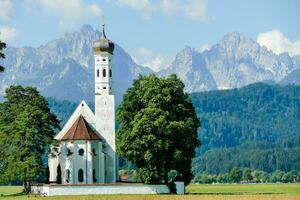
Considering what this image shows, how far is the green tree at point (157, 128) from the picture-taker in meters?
83.5

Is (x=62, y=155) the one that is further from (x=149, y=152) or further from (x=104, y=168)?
(x=149, y=152)

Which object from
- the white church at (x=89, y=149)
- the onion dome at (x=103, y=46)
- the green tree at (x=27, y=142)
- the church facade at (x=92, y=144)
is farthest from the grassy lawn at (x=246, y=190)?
the onion dome at (x=103, y=46)

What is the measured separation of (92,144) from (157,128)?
16105mm

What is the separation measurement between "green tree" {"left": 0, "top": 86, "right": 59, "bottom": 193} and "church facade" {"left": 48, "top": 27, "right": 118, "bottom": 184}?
353 centimetres

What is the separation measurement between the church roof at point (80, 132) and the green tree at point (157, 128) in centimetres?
977

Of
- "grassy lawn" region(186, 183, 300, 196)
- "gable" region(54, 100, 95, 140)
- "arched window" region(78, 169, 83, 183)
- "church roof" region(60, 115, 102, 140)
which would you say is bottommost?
"grassy lawn" region(186, 183, 300, 196)

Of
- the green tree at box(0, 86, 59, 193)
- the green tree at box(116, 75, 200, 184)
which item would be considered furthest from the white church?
the green tree at box(116, 75, 200, 184)

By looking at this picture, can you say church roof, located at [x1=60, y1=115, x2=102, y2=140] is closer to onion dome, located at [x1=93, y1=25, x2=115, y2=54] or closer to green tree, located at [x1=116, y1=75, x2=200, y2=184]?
green tree, located at [x1=116, y1=75, x2=200, y2=184]

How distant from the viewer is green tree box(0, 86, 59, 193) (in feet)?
291

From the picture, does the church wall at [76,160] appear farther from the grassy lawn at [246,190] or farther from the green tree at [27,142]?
the grassy lawn at [246,190]

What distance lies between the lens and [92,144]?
97.8m

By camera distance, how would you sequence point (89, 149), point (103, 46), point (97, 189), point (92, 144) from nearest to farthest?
1. point (97, 189)
2. point (89, 149)
3. point (92, 144)
4. point (103, 46)

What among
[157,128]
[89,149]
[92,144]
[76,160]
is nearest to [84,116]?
[92,144]

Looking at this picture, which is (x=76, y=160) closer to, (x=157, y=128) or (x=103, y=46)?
(x=157, y=128)
